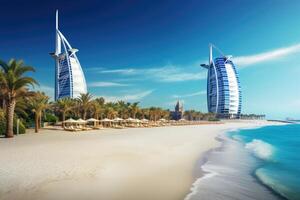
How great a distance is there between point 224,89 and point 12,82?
6073 inches

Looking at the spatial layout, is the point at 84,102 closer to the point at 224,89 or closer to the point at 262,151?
the point at 262,151

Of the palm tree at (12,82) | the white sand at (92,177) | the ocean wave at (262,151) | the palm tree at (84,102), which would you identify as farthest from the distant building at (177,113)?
the white sand at (92,177)

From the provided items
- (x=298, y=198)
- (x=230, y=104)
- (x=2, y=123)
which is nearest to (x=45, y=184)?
(x=298, y=198)

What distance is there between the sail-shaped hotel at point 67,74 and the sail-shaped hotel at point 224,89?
268 ft

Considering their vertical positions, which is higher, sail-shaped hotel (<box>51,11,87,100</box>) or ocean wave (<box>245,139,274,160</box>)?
sail-shaped hotel (<box>51,11,87,100</box>)

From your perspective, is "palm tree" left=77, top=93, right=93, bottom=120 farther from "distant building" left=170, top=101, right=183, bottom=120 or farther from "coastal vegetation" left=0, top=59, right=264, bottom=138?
"distant building" left=170, top=101, right=183, bottom=120

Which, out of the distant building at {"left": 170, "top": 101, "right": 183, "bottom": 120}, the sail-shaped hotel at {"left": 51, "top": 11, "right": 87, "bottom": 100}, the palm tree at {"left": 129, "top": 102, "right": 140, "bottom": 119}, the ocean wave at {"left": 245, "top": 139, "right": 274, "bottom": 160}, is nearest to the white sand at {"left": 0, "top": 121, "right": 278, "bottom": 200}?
the ocean wave at {"left": 245, "top": 139, "right": 274, "bottom": 160}

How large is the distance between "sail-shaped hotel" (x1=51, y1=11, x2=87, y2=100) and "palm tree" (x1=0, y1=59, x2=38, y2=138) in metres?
123

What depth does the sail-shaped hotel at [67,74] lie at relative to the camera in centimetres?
14912

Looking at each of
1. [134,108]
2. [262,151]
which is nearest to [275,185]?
[262,151]

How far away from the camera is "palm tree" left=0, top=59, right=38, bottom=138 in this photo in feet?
86.5

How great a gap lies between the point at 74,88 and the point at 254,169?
143482 mm

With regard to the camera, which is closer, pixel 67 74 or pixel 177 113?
pixel 177 113

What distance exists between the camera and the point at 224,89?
16850 cm
